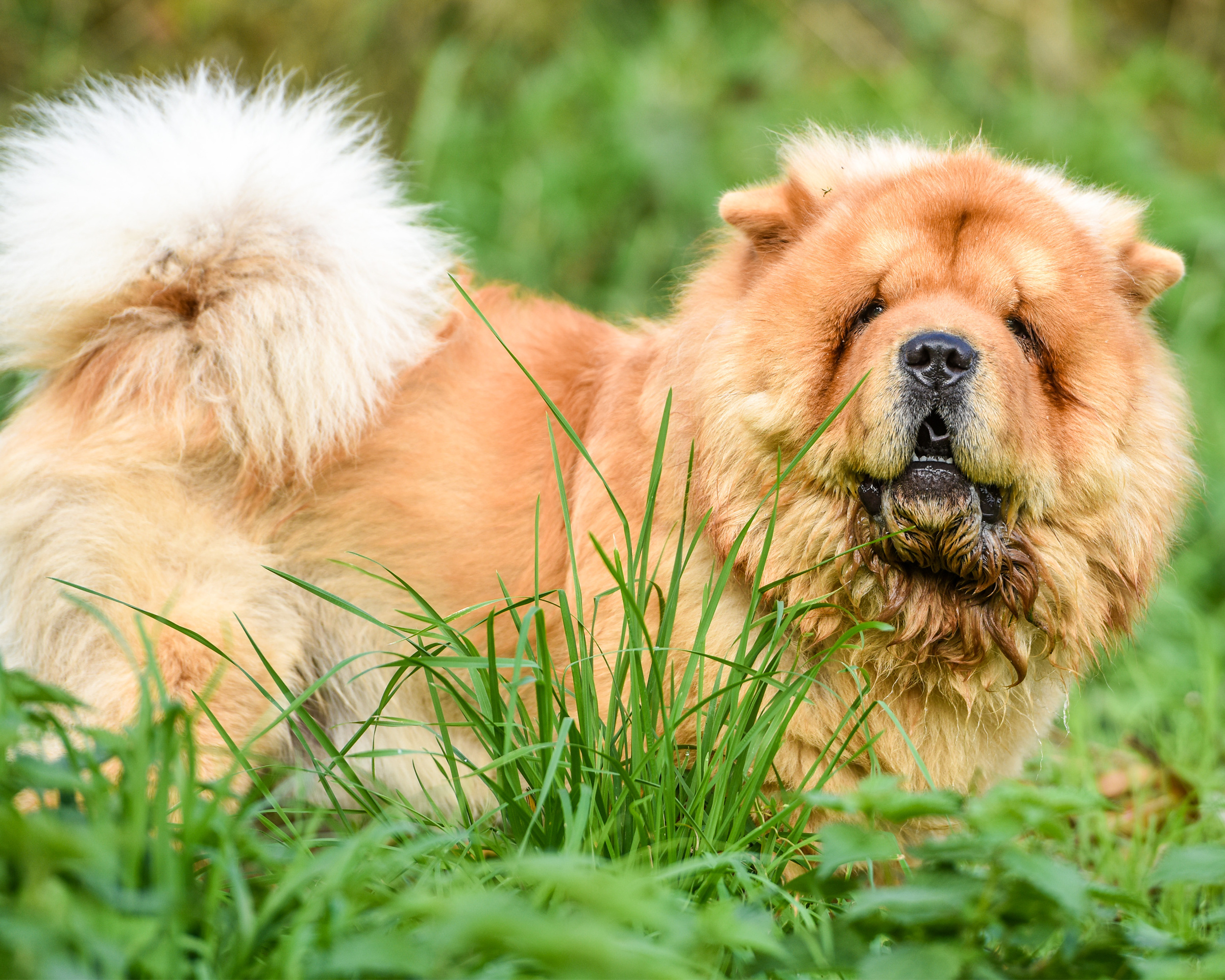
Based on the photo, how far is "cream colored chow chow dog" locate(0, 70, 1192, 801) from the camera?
7.70 feet

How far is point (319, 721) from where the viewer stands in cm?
292

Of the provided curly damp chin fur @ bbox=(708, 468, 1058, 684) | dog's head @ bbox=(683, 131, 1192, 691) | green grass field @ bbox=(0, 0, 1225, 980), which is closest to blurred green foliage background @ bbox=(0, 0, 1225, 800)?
green grass field @ bbox=(0, 0, 1225, 980)

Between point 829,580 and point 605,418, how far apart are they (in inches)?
29.8

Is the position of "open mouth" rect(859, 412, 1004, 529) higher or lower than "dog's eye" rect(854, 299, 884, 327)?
lower

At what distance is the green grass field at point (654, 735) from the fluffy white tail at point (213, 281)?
0.61 metres

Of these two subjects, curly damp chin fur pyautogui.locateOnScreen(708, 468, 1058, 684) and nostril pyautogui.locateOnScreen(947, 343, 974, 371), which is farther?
curly damp chin fur pyautogui.locateOnScreen(708, 468, 1058, 684)

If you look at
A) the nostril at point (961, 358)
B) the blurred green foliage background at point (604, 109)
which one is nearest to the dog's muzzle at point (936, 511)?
the nostril at point (961, 358)

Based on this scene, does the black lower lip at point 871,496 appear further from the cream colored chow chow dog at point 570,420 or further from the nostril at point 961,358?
the nostril at point 961,358

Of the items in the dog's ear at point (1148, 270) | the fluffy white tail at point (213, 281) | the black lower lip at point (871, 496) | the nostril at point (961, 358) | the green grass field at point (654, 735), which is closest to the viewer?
the green grass field at point (654, 735)

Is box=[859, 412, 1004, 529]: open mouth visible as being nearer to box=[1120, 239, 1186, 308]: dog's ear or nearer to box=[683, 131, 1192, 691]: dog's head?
box=[683, 131, 1192, 691]: dog's head

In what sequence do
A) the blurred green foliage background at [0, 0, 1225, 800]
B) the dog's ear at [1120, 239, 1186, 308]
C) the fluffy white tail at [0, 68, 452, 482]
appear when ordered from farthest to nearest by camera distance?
the blurred green foliage background at [0, 0, 1225, 800], the fluffy white tail at [0, 68, 452, 482], the dog's ear at [1120, 239, 1186, 308]

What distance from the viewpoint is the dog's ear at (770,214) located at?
103 inches

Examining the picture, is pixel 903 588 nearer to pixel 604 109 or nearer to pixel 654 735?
pixel 654 735

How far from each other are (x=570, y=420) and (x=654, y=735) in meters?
1.07
